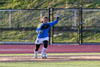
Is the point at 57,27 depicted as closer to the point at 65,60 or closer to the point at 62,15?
the point at 62,15

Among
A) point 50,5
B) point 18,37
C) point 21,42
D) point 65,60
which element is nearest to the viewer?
point 65,60

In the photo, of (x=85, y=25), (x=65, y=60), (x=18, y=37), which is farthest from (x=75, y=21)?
(x=65, y=60)

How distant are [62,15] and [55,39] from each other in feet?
8.47

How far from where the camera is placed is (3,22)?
77.9 feet

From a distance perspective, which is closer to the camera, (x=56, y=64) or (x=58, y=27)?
(x=56, y=64)

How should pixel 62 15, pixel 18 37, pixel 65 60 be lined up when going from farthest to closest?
1. pixel 62 15
2. pixel 18 37
3. pixel 65 60

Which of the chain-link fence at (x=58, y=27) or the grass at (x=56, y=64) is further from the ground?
the chain-link fence at (x=58, y=27)

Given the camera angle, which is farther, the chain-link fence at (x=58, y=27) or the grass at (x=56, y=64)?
the chain-link fence at (x=58, y=27)

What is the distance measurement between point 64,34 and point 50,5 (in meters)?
5.08

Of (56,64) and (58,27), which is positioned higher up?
(58,27)

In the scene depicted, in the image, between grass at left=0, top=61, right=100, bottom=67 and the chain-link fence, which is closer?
grass at left=0, top=61, right=100, bottom=67

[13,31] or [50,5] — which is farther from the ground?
[50,5]

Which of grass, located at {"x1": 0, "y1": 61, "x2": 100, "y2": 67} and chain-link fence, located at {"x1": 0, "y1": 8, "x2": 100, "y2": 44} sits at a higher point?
chain-link fence, located at {"x1": 0, "y1": 8, "x2": 100, "y2": 44}

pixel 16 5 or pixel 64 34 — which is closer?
pixel 64 34
